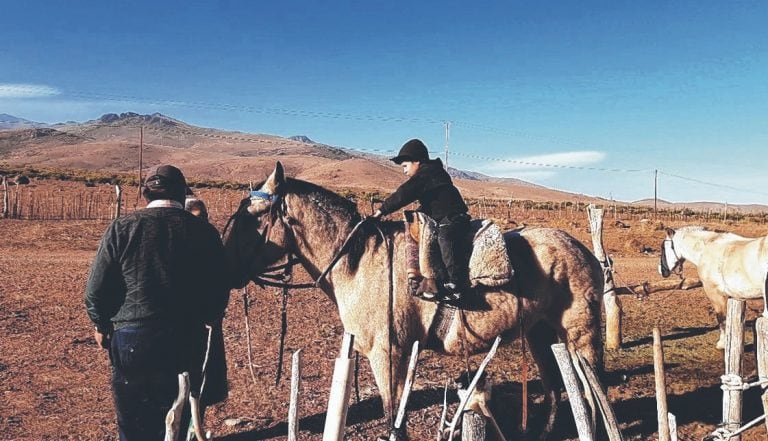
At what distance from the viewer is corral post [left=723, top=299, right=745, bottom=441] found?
12.6ft

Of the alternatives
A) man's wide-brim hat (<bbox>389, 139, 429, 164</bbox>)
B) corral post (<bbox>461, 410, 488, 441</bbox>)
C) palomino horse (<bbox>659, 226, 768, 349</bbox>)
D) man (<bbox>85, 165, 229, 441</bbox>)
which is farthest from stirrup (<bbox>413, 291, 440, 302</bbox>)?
palomino horse (<bbox>659, 226, 768, 349</bbox>)

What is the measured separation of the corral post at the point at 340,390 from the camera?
2.22 metres

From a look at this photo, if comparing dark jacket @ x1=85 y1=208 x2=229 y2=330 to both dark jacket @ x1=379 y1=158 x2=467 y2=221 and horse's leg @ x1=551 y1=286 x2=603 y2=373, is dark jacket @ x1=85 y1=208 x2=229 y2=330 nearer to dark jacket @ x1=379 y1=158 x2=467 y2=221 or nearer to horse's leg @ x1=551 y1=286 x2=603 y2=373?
dark jacket @ x1=379 y1=158 x2=467 y2=221

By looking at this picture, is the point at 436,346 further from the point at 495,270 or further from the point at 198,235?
the point at 198,235

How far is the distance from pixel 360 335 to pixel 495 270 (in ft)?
4.19

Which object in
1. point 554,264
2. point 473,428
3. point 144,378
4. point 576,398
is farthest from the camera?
point 554,264

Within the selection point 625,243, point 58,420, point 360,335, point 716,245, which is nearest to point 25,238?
point 58,420

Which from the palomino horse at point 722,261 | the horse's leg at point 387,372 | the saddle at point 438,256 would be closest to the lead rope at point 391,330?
the horse's leg at point 387,372

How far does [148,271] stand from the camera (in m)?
3.13

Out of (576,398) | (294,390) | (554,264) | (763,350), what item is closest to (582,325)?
(554,264)

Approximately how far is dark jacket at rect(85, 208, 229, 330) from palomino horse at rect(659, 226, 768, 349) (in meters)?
8.24

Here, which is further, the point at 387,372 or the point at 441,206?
the point at 441,206

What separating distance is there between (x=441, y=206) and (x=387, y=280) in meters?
0.80

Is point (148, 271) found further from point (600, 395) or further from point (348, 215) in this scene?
point (600, 395)
